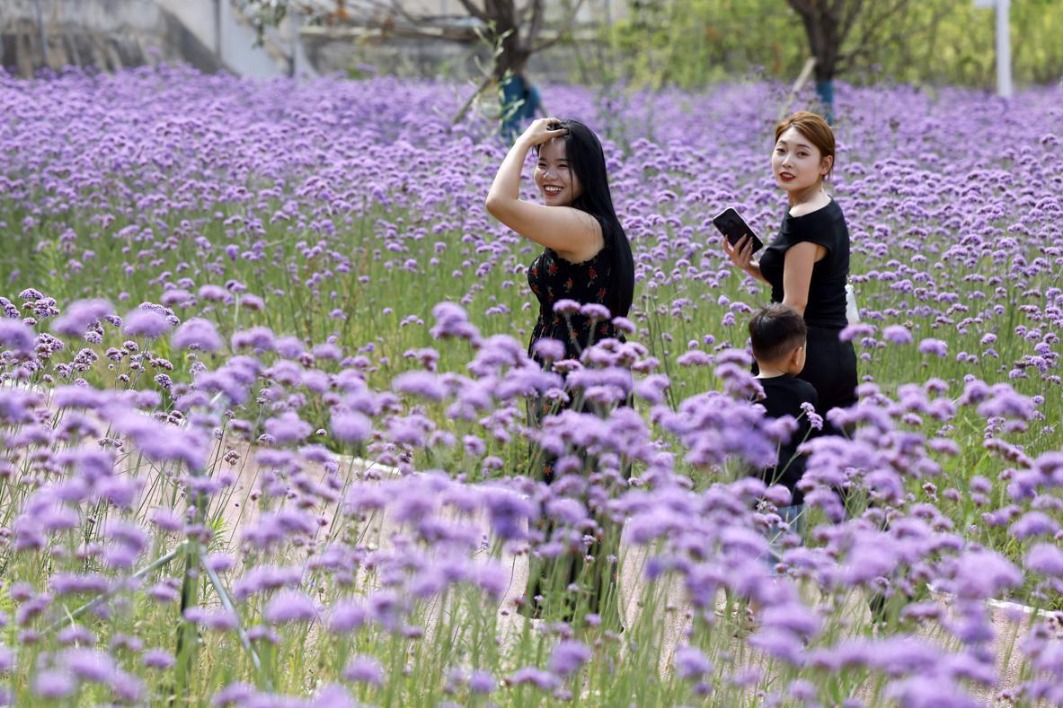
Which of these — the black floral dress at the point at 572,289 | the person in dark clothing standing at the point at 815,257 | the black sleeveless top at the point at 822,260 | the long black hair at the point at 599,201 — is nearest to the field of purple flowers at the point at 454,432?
the person in dark clothing standing at the point at 815,257

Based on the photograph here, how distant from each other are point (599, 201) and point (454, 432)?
218cm

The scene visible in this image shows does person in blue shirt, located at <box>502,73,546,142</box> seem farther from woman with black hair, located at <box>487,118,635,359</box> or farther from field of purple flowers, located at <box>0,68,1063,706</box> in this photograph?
woman with black hair, located at <box>487,118,635,359</box>

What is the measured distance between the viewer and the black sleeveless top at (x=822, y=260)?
4.91 m

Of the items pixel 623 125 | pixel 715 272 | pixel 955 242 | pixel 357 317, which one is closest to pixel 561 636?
pixel 715 272

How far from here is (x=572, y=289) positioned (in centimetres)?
470

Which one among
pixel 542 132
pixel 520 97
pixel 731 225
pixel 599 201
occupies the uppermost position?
pixel 520 97

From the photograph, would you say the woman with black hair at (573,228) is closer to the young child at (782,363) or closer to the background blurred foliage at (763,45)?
the young child at (782,363)

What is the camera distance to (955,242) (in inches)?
A: 298

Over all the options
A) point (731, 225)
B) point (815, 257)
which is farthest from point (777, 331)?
point (731, 225)

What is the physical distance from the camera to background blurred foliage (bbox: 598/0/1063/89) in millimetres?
23922

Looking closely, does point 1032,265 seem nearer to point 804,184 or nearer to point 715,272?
point 715,272

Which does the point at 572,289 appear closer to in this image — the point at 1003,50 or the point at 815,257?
the point at 815,257

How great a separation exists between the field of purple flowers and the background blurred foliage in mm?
10102

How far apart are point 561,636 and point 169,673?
1030 millimetres
